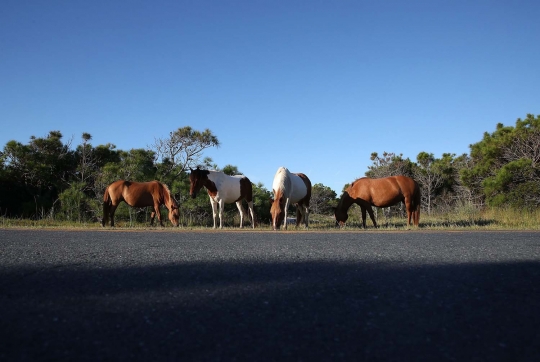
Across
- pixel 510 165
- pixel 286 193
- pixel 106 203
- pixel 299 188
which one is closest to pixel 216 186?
pixel 286 193

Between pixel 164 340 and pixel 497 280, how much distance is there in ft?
8.64

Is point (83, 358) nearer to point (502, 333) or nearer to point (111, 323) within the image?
point (111, 323)

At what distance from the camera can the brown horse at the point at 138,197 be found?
48.7 feet

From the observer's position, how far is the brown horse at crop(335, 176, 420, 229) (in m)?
13.9

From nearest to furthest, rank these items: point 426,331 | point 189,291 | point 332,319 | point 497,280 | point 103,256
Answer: point 426,331 → point 332,319 → point 189,291 → point 497,280 → point 103,256

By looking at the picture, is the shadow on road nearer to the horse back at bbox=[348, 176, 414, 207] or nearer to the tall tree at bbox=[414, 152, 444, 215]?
the horse back at bbox=[348, 176, 414, 207]

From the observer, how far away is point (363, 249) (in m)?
5.48

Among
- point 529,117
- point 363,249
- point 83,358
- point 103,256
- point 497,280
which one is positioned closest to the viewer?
point 83,358

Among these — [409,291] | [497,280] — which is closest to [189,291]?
[409,291]

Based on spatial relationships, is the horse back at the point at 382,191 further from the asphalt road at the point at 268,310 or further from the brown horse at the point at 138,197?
the asphalt road at the point at 268,310

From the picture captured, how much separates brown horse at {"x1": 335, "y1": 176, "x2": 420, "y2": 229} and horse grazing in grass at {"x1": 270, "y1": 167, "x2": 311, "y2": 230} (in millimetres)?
1383

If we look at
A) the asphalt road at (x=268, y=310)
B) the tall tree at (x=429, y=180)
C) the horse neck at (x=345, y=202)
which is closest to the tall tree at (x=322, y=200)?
the tall tree at (x=429, y=180)

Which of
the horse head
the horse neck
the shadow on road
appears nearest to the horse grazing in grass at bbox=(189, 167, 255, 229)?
the horse head

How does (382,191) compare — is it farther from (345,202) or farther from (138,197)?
(138,197)
